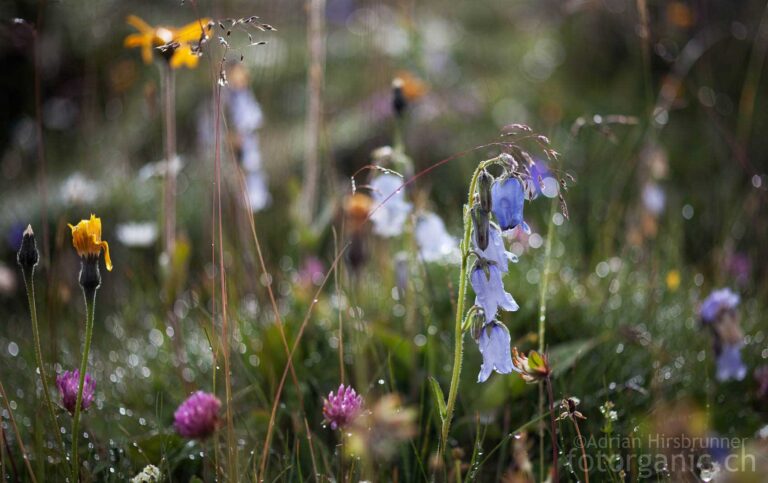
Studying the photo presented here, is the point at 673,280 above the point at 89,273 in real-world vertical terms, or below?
above

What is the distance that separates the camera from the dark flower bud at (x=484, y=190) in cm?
122

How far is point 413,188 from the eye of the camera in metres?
2.65

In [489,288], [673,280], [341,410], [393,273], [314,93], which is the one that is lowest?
[341,410]

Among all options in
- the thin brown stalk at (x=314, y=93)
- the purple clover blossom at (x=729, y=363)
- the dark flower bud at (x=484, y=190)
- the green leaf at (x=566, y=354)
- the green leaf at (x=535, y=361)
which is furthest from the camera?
the thin brown stalk at (x=314, y=93)

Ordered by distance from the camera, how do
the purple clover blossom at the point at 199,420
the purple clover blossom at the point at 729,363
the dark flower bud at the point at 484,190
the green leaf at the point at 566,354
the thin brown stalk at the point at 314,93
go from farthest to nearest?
the thin brown stalk at the point at 314,93 → the purple clover blossom at the point at 729,363 → the green leaf at the point at 566,354 → the purple clover blossom at the point at 199,420 → the dark flower bud at the point at 484,190

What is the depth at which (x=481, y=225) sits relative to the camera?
1236mm

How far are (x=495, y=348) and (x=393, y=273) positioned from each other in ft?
4.16

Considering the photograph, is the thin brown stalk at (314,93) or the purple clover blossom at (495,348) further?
the thin brown stalk at (314,93)

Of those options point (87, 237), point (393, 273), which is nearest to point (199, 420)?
point (87, 237)

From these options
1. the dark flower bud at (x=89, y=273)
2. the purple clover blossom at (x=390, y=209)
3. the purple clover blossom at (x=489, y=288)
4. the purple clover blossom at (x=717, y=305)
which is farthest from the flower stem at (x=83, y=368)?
the purple clover blossom at (x=717, y=305)

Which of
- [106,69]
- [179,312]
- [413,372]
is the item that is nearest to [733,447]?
[413,372]

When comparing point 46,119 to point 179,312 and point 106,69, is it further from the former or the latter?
point 179,312

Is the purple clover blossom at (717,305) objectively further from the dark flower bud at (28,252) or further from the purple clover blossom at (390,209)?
the dark flower bud at (28,252)

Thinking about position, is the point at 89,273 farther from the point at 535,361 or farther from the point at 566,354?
the point at 566,354
